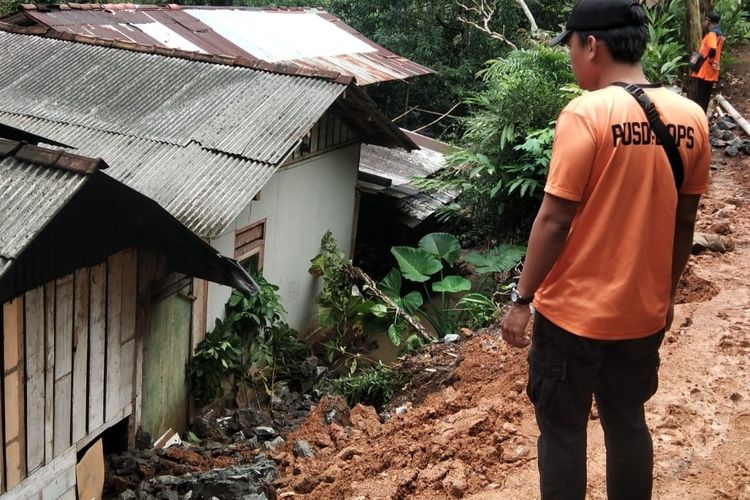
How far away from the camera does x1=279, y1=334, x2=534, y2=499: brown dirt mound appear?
4273 millimetres

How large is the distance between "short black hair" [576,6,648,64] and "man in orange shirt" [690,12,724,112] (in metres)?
9.04

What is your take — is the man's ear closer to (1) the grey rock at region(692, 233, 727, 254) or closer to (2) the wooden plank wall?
(2) the wooden plank wall

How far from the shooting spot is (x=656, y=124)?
2576 millimetres

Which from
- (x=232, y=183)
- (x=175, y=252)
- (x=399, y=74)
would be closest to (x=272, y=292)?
(x=232, y=183)

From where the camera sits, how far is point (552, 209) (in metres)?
2.57

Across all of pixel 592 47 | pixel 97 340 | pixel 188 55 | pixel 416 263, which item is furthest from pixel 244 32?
pixel 592 47

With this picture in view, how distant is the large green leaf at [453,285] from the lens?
988cm

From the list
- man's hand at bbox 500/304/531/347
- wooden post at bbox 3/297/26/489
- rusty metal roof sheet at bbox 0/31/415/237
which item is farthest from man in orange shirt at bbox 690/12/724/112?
wooden post at bbox 3/297/26/489

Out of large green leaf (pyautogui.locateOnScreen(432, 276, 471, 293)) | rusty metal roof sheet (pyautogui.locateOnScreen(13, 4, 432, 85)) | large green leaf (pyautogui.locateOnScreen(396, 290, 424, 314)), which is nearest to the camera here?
large green leaf (pyautogui.locateOnScreen(432, 276, 471, 293))

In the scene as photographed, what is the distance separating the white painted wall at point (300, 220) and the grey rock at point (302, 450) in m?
2.68

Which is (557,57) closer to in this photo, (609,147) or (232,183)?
(232,183)

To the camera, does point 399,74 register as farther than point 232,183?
Yes

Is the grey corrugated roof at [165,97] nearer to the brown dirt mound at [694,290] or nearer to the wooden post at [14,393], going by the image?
the wooden post at [14,393]

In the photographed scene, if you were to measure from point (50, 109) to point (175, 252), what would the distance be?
3.80 metres
